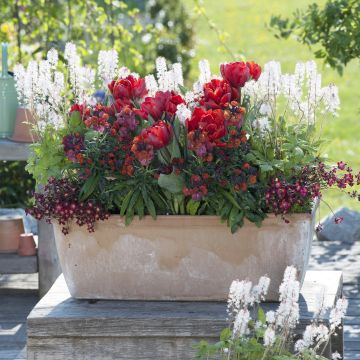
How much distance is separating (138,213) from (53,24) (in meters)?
3.70

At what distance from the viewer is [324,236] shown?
5398mm

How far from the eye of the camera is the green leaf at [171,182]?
8.06 feet

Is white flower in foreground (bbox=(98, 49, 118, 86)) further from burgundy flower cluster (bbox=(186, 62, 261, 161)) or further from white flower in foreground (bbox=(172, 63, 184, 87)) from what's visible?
burgundy flower cluster (bbox=(186, 62, 261, 161))

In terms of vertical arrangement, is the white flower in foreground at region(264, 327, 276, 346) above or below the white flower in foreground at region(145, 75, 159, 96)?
below

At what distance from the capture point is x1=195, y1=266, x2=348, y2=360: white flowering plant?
2219 millimetres

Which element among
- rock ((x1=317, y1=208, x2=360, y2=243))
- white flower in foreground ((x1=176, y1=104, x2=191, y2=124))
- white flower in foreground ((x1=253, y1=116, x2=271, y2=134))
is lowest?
rock ((x1=317, y1=208, x2=360, y2=243))

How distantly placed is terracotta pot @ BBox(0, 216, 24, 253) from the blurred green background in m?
1.48

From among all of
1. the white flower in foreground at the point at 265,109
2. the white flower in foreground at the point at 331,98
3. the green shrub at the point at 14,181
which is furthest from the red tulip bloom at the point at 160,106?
the green shrub at the point at 14,181

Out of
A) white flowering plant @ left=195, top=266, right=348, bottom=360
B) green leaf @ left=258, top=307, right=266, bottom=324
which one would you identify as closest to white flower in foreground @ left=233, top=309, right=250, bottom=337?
white flowering plant @ left=195, top=266, right=348, bottom=360

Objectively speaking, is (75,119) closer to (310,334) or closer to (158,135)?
(158,135)

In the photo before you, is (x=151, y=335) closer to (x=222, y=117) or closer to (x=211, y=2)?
(x=222, y=117)

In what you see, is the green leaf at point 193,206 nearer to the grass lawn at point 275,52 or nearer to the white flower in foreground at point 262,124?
the white flower in foreground at point 262,124

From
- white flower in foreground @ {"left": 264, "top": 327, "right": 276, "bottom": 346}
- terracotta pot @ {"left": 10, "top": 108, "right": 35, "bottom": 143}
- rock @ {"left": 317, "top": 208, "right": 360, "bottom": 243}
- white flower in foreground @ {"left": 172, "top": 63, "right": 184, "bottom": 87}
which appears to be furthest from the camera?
rock @ {"left": 317, "top": 208, "right": 360, "bottom": 243}

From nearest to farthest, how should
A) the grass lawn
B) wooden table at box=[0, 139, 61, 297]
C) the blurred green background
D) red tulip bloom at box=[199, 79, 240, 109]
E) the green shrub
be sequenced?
red tulip bloom at box=[199, 79, 240, 109]
wooden table at box=[0, 139, 61, 297]
the green shrub
the blurred green background
the grass lawn
